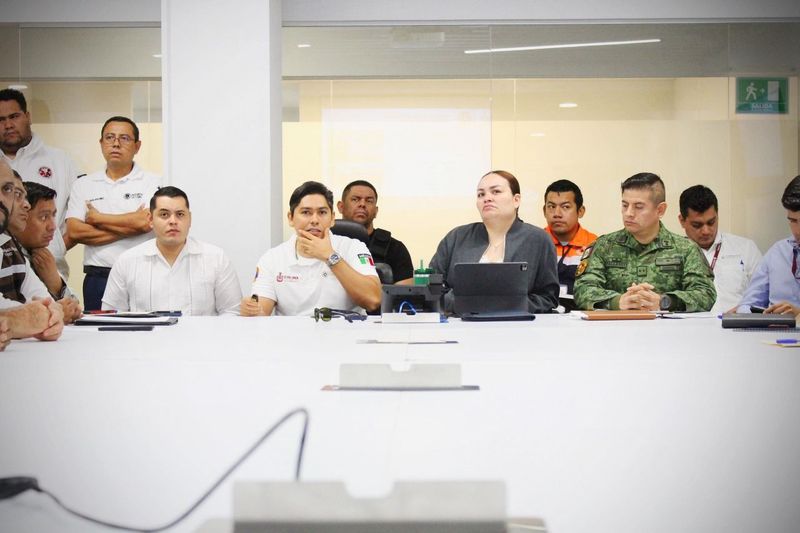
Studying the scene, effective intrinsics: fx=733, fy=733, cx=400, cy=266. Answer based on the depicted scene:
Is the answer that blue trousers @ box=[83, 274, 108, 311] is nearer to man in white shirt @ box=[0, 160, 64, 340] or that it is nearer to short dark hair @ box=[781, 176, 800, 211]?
man in white shirt @ box=[0, 160, 64, 340]

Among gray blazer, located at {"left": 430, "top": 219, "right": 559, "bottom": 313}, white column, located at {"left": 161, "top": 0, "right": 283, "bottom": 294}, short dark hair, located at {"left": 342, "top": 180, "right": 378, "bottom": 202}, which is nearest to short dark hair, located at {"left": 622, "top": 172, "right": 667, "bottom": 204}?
gray blazer, located at {"left": 430, "top": 219, "right": 559, "bottom": 313}

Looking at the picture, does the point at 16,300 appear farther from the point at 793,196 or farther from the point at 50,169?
the point at 793,196

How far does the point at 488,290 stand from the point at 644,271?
1.32 m

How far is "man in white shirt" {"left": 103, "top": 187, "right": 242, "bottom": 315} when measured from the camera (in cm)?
A: 373

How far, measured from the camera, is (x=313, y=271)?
3631 millimetres

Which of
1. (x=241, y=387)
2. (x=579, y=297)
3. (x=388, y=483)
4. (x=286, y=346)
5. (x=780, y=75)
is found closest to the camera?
(x=388, y=483)

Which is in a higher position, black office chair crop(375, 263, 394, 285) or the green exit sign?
the green exit sign

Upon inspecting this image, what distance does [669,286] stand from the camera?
11.9 ft

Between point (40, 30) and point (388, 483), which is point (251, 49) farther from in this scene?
point (388, 483)

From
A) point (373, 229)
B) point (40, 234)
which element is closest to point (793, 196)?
point (373, 229)

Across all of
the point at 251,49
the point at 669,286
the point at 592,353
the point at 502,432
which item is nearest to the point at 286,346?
the point at 592,353

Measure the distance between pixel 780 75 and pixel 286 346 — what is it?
5049 mm

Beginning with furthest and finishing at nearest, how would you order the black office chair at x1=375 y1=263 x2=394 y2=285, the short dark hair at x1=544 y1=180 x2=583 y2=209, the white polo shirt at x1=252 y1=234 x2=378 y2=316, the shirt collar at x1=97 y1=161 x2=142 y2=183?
the short dark hair at x1=544 y1=180 x2=583 y2=209 → the shirt collar at x1=97 y1=161 x2=142 y2=183 → the black office chair at x1=375 y1=263 x2=394 y2=285 → the white polo shirt at x1=252 y1=234 x2=378 y2=316

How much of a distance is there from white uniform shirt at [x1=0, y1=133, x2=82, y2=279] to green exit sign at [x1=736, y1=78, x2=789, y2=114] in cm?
483
